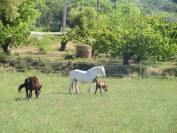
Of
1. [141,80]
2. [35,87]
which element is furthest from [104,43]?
[35,87]

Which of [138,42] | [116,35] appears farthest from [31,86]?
[116,35]

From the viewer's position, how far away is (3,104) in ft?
70.9

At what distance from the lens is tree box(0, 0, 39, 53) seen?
43.2 metres

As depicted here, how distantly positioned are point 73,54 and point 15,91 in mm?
20584

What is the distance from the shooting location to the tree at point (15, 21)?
43.2 metres

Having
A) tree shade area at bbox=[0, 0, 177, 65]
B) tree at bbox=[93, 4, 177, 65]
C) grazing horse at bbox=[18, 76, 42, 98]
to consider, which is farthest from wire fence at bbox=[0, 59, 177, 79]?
grazing horse at bbox=[18, 76, 42, 98]

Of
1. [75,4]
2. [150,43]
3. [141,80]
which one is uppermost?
[75,4]

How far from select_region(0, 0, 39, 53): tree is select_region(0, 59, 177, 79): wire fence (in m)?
3.28

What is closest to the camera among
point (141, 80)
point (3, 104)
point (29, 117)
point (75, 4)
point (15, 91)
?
point (29, 117)

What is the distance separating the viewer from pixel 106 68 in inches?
1578

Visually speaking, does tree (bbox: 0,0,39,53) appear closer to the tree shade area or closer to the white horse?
the tree shade area

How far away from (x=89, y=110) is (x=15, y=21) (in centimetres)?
2744

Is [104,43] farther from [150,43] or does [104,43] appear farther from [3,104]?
[3,104]

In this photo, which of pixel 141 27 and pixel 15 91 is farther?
pixel 141 27
